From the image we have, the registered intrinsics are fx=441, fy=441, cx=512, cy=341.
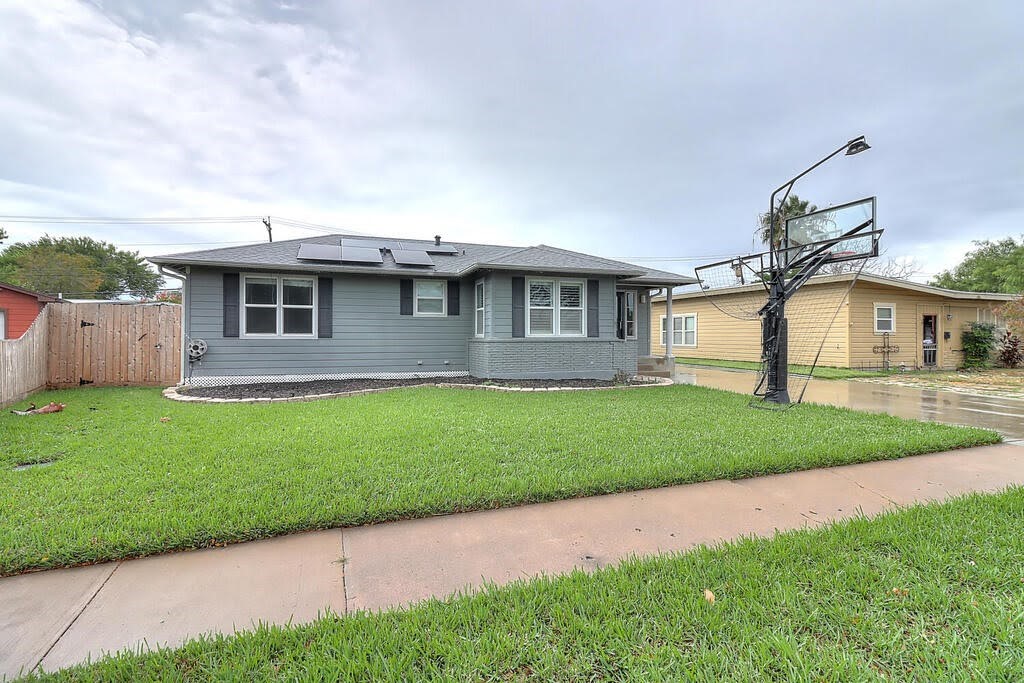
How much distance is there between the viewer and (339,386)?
9258mm

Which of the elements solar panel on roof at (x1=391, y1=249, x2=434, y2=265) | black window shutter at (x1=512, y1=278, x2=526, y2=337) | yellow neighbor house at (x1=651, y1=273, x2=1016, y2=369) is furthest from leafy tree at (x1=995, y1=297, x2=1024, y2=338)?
solar panel on roof at (x1=391, y1=249, x2=434, y2=265)

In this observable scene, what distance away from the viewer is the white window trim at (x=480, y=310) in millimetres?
10266

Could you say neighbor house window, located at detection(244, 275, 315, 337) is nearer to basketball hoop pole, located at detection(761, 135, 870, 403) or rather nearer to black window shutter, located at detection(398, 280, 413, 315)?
black window shutter, located at detection(398, 280, 413, 315)

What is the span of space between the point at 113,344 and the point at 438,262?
702cm

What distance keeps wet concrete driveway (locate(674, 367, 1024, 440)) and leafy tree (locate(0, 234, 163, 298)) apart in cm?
3341

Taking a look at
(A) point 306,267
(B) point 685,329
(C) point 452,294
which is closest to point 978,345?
(B) point 685,329

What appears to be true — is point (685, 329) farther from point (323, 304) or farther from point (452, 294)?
point (323, 304)

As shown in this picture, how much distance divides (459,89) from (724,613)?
11.2 metres

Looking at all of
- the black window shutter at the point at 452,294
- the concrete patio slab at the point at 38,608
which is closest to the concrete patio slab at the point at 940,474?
the concrete patio slab at the point at 38,608

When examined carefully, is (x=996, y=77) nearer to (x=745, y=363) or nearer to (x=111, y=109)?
(x=745, y=363)

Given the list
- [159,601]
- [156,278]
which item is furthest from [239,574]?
[156,278]

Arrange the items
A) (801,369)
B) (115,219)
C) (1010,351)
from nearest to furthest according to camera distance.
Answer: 1. (801,369)
2. (1010,351)
3. (115,219)

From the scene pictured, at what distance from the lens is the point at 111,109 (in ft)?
31.4

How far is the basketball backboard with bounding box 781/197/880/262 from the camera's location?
6.30m
